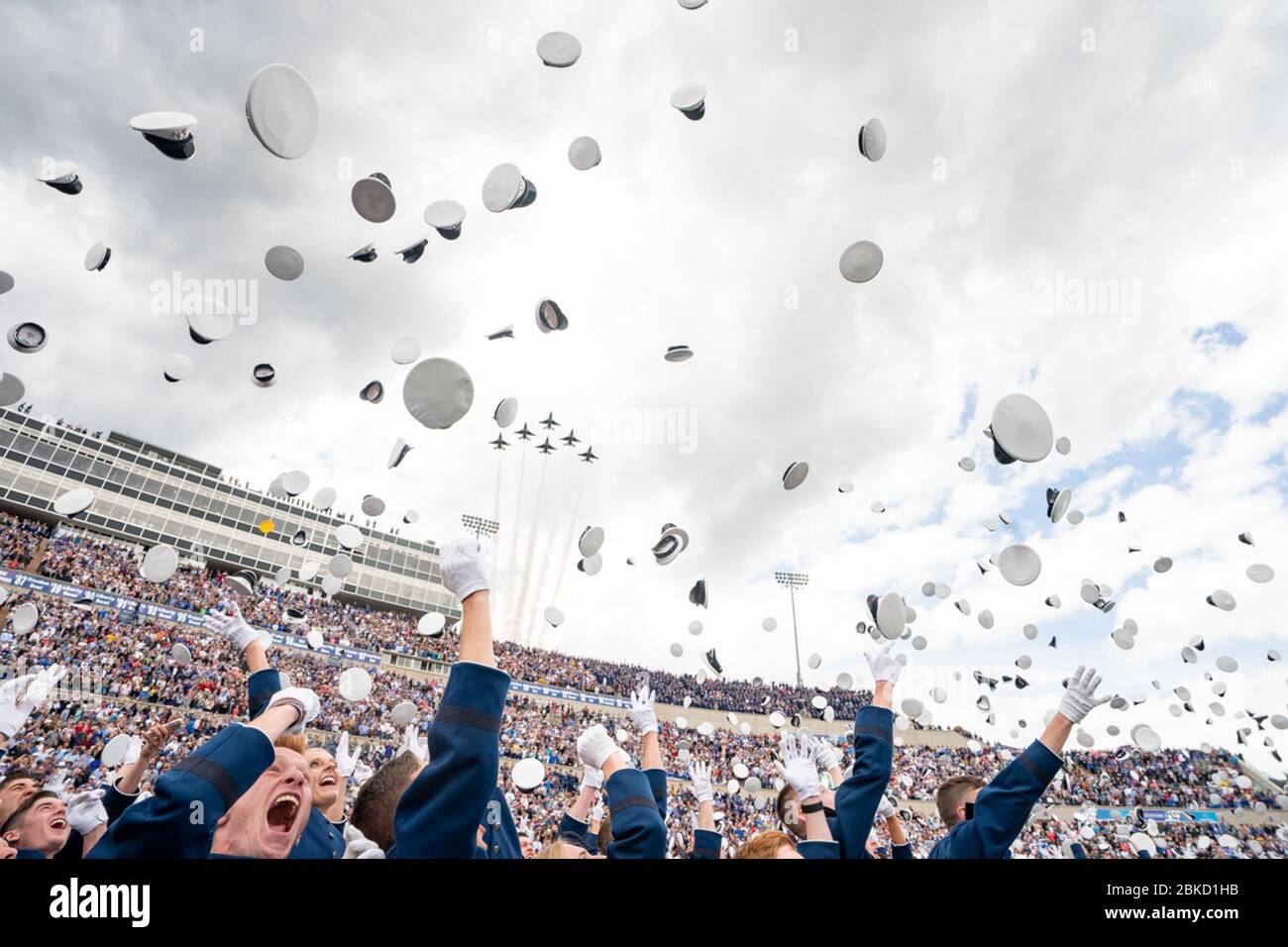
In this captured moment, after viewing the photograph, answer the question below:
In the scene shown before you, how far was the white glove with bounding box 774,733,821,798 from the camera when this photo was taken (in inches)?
148

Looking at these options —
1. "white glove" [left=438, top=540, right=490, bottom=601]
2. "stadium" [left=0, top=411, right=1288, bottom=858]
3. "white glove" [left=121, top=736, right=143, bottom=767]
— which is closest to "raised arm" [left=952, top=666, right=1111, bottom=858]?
"white glove" [left=438, top=540, right=490, bottom=601]

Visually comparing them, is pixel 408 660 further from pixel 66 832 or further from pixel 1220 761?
pixel 1220 761

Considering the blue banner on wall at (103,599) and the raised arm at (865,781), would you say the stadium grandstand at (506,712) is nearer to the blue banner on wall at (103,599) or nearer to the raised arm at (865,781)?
the blue banner on wall at (103,599)

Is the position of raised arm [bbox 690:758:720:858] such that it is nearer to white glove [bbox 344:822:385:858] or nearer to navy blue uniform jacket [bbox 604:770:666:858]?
navy blue uniform jacket [bbox 604:770:666:858]

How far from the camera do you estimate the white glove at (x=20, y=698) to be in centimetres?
426

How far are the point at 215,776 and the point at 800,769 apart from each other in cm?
328

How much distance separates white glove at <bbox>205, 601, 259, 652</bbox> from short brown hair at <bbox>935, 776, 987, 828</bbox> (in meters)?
4.57

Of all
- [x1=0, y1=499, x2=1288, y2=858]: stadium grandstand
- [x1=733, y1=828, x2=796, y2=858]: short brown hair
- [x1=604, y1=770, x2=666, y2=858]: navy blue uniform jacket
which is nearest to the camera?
[x1=604, y1=770, x2=666, y2=858]: navy blue uniform jacket

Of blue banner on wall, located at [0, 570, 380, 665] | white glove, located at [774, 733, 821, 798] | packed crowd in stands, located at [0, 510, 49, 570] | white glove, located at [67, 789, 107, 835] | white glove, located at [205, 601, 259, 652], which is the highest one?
packed crowd in stands, located at [0, 510, 49, 570]

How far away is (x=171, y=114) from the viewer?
21.1 feet

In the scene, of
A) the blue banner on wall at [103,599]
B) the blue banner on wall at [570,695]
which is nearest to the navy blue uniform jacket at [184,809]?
the blue banner on wall at [103,599]

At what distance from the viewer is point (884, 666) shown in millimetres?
3910

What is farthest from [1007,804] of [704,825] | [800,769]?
[704,825]
